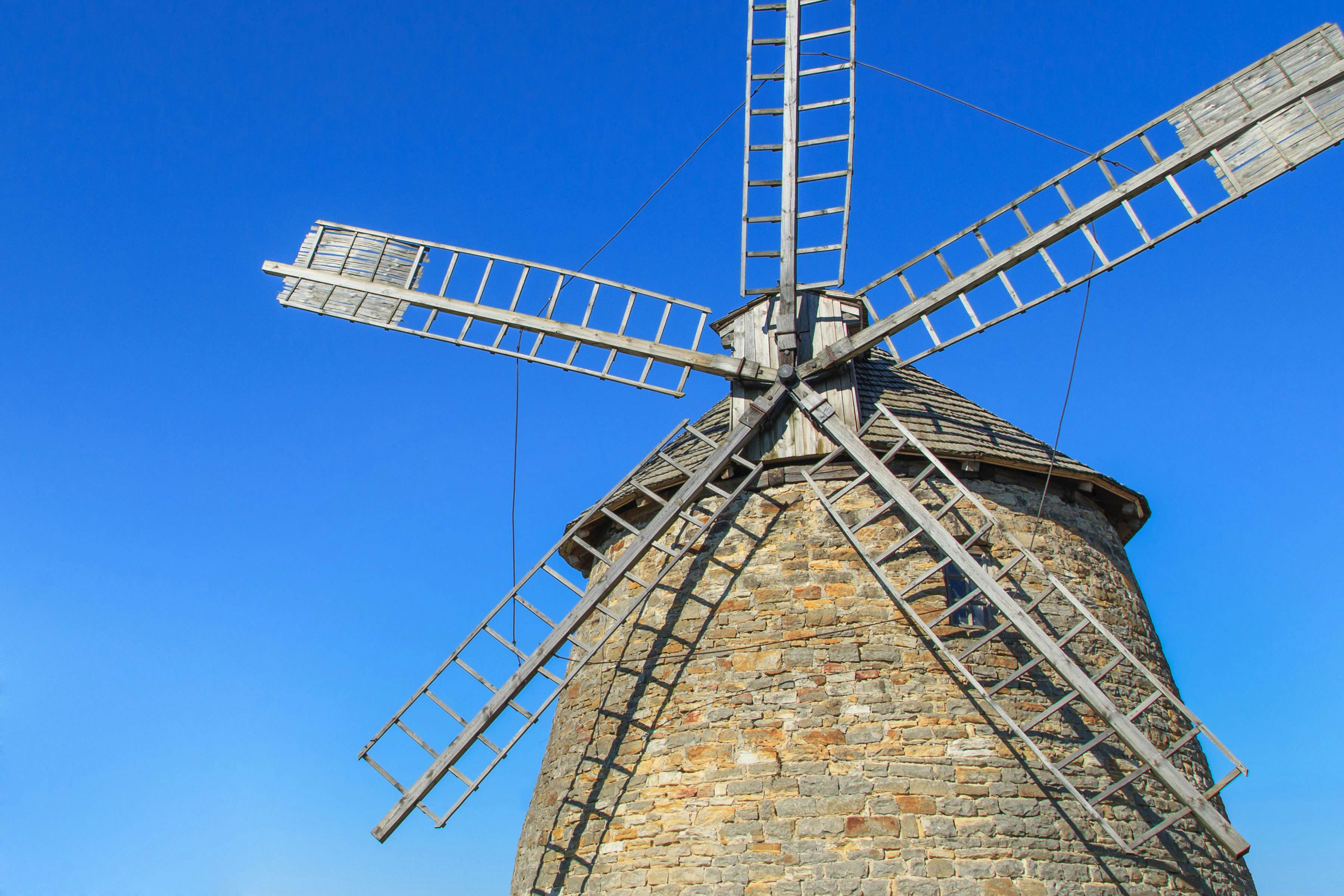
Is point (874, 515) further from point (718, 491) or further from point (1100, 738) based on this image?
point (1100, 738)

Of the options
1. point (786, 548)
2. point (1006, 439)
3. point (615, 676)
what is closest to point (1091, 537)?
point (1006, 439)

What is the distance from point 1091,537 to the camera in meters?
9.24

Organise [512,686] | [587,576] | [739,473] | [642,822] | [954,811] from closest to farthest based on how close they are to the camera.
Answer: [954,811], [642,822], [512,686], [739,473], [587,576]

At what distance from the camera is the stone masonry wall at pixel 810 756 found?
7.35 metres

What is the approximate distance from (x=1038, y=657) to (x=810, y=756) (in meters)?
1.78

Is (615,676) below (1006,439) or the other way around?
below

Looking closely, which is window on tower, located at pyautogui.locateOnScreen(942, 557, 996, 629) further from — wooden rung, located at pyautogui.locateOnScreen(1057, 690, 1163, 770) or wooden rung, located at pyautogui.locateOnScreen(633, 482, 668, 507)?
wooden rung, located at pyautogui.locateOnScreen(633, 482, 668, 507)

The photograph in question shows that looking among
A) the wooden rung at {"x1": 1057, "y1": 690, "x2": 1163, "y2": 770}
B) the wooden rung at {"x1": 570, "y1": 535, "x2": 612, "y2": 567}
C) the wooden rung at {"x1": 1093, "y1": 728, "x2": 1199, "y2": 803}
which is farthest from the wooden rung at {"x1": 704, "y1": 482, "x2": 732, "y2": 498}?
the wooden rung at {"x1": 1093, "y1": 728, "x2": 1199, "y2": 803}

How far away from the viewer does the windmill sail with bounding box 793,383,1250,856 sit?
289 inches

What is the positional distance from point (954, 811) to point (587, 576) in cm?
462

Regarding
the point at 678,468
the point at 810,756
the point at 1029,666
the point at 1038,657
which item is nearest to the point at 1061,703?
the point at 1029,666

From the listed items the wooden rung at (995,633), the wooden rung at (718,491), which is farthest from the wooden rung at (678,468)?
the wooden rung at (995,633)

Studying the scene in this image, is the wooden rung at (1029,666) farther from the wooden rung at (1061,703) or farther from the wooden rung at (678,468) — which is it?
the wooden rung at (678,468)

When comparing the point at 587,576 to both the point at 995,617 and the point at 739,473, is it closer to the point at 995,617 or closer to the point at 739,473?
the point at 739,473
